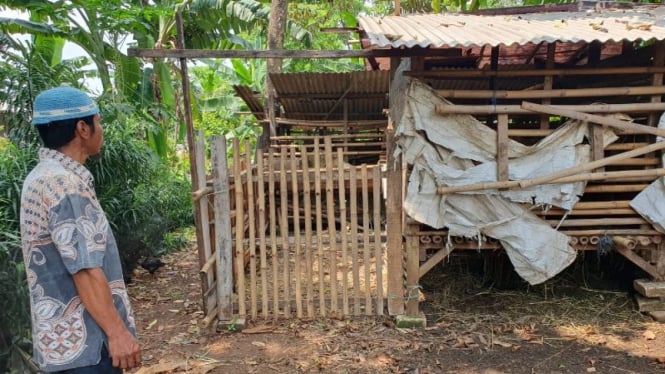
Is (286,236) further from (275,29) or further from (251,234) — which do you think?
(275,29)

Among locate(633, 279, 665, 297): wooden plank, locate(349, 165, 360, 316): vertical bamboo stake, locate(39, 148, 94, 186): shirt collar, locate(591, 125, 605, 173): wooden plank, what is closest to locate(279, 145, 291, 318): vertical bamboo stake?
locate(349, 165, 360, 316): vertical bamboo stake

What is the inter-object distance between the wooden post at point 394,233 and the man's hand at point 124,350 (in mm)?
2750

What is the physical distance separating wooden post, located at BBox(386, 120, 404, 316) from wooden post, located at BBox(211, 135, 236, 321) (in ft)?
4.82

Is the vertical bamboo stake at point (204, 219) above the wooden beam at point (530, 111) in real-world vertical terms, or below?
below

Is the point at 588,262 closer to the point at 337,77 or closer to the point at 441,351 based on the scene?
the point at 441,351

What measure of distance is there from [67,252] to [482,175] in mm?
3537

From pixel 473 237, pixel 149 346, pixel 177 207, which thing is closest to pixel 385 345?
pixel 473 237

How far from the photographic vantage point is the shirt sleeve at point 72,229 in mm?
1767

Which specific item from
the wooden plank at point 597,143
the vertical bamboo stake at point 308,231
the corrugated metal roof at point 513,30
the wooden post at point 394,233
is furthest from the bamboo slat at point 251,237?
the wooden plank at point 597,143

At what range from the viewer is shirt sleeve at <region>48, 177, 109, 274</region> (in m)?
1.77

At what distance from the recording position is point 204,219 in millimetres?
4379

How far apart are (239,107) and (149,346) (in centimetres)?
1348

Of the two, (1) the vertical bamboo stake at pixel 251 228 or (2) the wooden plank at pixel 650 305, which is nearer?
(1) the vertical bamboo stake at pixel 251 228

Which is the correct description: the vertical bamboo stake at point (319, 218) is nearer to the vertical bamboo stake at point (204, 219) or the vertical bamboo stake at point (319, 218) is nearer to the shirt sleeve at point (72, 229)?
the vertical bamboo stake at point (204, 219)
